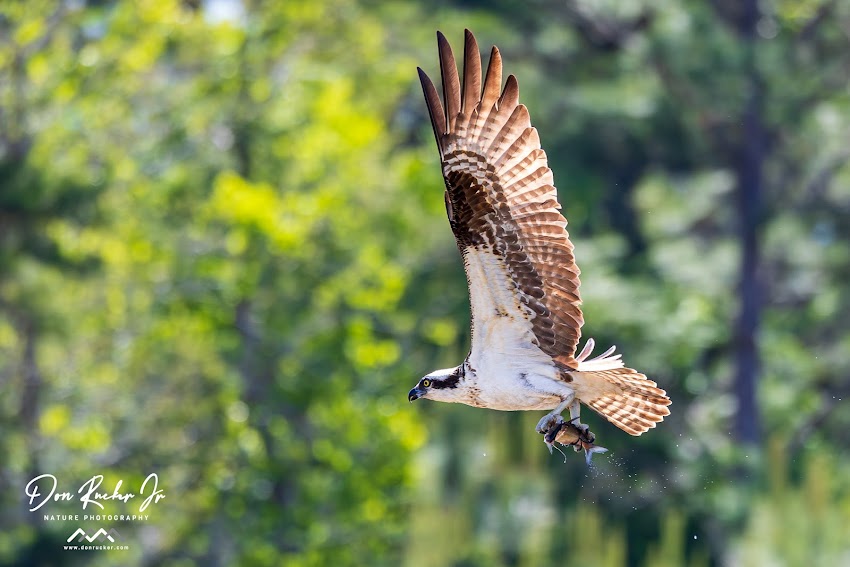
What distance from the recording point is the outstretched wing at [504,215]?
7.95m

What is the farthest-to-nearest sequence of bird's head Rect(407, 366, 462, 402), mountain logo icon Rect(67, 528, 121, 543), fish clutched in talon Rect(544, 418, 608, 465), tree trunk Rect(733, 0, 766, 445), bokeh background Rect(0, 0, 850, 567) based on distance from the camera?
tree trunk Rect(733, 0, 766, 445) → bokeh background Rect(0, 0, 850, 567) → mountain logo icon Rect(67, 528, 121, 543) → bird's head Rect(407, 366, 462, 402) → fish clutched in talon Rect(544, 418, 608, 465)

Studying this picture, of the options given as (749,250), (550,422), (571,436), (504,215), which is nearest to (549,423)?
(550,422)

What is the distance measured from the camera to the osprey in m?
7.95

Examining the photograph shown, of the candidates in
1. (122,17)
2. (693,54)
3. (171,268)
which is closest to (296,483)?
(171,268)

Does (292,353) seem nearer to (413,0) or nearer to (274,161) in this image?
(274,161)

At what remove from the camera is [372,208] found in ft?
69.1

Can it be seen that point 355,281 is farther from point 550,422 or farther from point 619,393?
point 550,422

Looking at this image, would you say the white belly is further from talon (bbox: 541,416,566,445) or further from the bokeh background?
the bokeh background

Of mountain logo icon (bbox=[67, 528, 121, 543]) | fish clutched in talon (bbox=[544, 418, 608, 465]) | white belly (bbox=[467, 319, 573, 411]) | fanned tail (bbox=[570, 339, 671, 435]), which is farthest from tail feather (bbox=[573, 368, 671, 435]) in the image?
mountain logo icon (bbox=[67, 528, 121, 543])

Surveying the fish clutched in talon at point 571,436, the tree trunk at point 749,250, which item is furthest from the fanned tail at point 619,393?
the tree trunk at point 749,250

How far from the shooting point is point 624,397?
823 centimetres

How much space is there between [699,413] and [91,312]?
9.01 m

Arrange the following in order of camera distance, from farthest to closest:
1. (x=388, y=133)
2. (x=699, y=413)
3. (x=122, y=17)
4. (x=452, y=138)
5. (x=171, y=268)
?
(x=388, y=133) < (x=699, y=413) < (x=122, y=17) < (x=171, y=268) < (x=452, y=138)

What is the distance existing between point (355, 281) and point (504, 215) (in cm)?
1218
